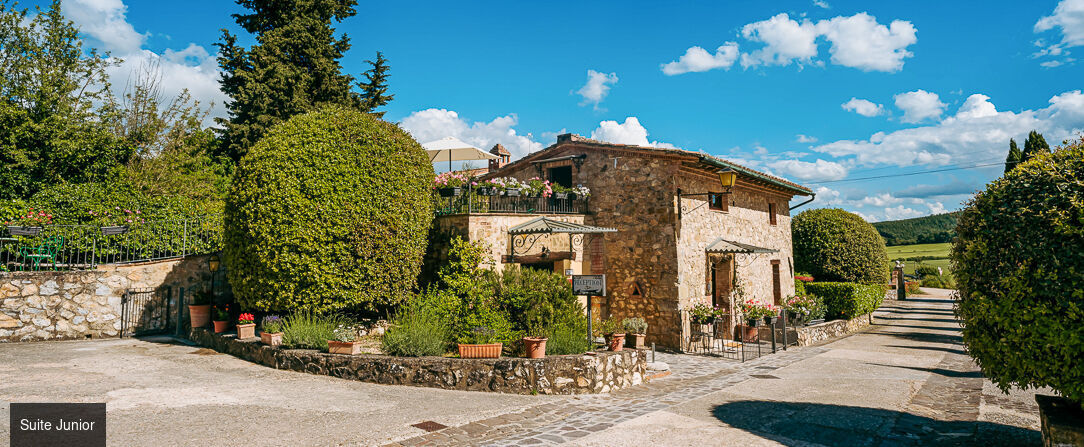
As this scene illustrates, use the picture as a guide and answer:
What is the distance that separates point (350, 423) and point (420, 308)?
12.3 feet

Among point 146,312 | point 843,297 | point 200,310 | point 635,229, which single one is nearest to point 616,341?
point 635,229

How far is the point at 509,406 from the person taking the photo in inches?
283

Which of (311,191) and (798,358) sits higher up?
(311,191)

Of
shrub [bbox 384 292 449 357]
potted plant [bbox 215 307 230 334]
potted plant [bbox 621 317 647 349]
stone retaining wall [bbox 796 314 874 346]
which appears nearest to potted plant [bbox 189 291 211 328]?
potted plant [bbox 215 307 230 334]

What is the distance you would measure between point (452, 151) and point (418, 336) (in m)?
7.87

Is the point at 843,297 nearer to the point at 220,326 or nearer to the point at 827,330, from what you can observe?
the point at 827,330

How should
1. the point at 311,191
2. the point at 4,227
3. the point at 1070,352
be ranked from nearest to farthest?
the point at 1070,352
the point at 311,191
the point at 4,227

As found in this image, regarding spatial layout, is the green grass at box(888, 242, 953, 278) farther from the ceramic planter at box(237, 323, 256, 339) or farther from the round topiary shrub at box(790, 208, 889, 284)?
the ceramic planter at box(237, 323, 256, 339)

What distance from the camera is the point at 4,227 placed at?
1090 centimetres

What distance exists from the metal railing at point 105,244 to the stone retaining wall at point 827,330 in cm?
1580

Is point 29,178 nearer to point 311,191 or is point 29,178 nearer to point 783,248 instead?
point 311,191

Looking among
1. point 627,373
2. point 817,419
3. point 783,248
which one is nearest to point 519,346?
point 627,373

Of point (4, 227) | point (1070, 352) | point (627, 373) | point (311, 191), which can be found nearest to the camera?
point (1070, 352)

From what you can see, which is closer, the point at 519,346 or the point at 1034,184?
the point at 1034,184
